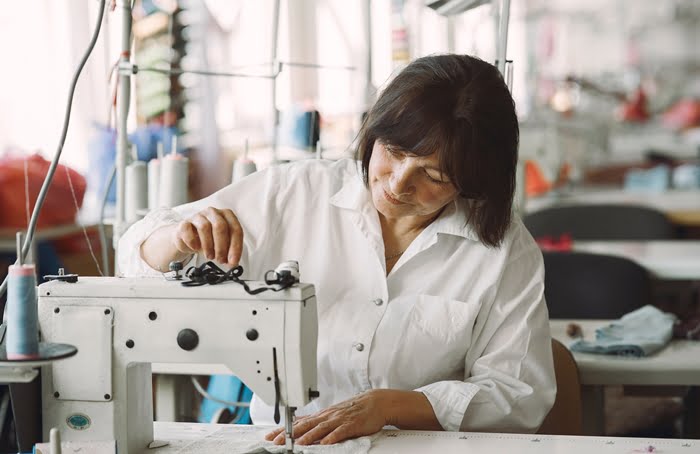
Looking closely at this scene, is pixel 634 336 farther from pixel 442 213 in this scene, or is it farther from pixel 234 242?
pixel 234 242

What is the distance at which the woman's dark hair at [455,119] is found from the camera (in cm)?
152

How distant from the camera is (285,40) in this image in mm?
6469

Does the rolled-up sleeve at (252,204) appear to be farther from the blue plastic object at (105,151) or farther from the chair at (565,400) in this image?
the blue plastic object at (105,151)

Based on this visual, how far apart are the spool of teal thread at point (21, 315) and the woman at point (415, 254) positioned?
296mm

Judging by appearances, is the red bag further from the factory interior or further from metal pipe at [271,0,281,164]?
metal pipe at [271,0,281,164]

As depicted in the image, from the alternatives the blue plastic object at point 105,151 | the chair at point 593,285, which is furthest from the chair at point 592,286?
the blue plastic object at point 105,151

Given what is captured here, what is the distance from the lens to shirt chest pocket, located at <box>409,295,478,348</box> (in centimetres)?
164

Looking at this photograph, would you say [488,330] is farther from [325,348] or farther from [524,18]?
[524,18]

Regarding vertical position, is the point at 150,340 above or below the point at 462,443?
above

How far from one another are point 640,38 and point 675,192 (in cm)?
440

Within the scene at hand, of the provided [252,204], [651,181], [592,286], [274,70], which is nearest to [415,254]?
[252,204]

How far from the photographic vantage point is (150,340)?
1.31 metres

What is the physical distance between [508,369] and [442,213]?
1.03 feet

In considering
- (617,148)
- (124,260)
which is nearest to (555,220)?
(124,260)
